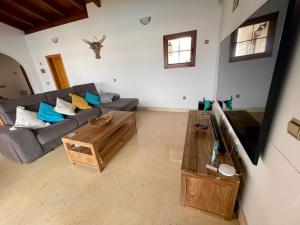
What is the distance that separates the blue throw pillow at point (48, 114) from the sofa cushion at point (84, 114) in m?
0.24

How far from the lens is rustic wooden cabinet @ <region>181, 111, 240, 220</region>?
3.41 ft

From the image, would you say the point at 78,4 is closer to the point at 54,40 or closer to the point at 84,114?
the point at 54,40

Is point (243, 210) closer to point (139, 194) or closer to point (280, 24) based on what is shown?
point (139, 194)

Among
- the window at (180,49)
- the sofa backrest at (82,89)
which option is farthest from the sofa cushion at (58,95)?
the window at (180,49)

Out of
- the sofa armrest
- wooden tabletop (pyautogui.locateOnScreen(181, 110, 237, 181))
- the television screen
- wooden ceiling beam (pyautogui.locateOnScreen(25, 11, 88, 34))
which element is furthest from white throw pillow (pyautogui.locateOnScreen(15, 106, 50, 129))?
wooden ceiling beam (pyautogui.locateOnScreen(25, 11, 88, 34))

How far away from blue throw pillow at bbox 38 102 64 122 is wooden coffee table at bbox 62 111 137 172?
2.96 feet

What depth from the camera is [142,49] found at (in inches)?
143

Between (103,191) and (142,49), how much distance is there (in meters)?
3.33

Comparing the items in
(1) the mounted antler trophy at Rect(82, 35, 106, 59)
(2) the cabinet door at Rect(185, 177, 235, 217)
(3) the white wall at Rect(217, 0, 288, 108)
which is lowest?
(2) the cabinet door at Rect(185, 177, 235, 217)

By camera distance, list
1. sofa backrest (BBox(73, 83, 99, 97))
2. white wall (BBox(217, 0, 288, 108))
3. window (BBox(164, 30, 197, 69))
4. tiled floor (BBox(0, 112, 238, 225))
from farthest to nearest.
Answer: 1. sofa backrest (BBox(73, 83, 99, 97))
2. window (BBox(164, 30, 197, 69))
3. tiled floor (BBox(0, 112, 238, 225))
4. white wall (BBox(217, 0, 288, 108))

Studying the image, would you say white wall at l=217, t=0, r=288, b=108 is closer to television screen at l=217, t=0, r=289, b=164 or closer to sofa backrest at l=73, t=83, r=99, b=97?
television screen at l=217, t=0, r=289, b=164

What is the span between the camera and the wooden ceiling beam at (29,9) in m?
3.66

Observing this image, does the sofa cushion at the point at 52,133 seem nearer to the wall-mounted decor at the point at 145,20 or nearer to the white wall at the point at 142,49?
the white wall at the point at 142,49

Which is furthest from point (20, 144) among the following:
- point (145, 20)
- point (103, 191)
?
point (145, 20)
